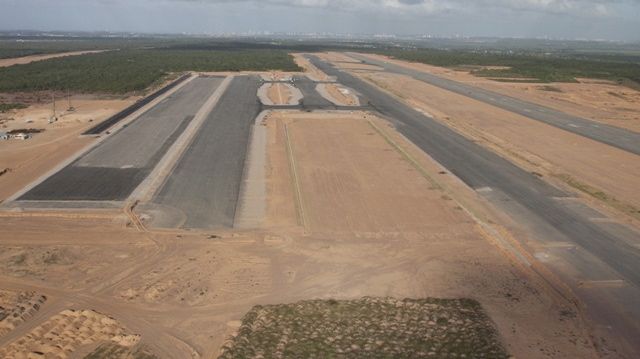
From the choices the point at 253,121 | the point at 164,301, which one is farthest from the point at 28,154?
the point at 164,301

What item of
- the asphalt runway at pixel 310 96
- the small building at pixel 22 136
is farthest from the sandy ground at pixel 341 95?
the small building at pixel 22 136

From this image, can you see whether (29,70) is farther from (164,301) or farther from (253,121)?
(164,301)

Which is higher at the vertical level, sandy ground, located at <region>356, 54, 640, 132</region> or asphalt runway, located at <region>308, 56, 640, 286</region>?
sandy ground, located at <region>356, 54, 640, 132</region>

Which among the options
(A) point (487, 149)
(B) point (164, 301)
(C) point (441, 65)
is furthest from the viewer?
(C) point (441, 65)

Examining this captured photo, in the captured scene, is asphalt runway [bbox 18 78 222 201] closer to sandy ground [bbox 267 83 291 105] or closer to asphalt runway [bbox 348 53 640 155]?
sandy ground [bbox 267 83 291 105]

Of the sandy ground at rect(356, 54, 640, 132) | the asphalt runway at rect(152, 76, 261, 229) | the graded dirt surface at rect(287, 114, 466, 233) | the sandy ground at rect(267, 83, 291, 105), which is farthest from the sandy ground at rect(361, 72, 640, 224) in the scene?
the asphalt runway at rect(152, 76, 261, 229)

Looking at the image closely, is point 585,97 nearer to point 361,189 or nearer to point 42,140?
point 361,189
